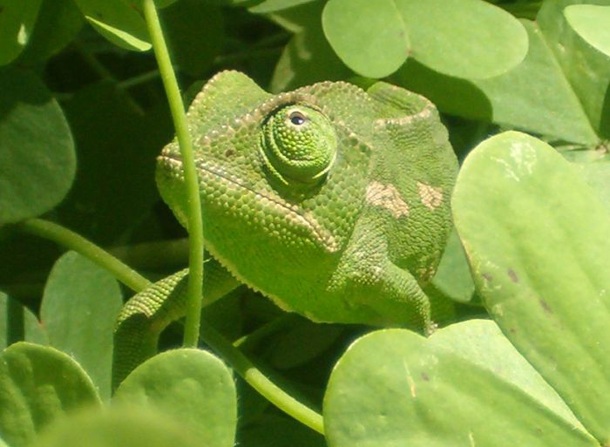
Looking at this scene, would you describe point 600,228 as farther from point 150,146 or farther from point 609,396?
point 150,146

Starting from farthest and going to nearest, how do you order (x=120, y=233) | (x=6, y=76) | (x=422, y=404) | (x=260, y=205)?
(x=120, y=233), (x=6, y=76), (x=260, y=205), (x=422, y=404)

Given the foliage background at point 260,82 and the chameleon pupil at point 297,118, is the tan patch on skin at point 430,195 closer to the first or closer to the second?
the foliage background at point 260,82

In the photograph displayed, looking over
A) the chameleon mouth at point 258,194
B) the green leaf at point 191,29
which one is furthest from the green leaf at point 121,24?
the green leaf at point 191,29

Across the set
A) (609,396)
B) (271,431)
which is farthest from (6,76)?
(609,396)

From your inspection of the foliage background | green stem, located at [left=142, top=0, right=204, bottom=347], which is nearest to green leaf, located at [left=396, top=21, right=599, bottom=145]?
the foliage background

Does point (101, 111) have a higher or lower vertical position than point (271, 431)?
higher

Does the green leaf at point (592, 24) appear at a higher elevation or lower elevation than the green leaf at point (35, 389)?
higher
